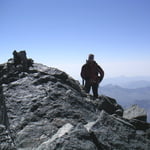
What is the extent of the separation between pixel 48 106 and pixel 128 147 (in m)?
6.45

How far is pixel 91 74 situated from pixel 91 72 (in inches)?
9.3

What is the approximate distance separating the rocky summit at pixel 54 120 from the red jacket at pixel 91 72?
1.96 metres

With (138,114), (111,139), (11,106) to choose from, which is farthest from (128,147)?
(11,106)

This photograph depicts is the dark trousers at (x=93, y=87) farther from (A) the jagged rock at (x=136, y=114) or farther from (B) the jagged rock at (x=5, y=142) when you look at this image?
(B) the jagged rock at (x=5, y=142)

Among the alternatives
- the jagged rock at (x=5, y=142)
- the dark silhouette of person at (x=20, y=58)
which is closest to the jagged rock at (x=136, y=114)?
the jagged rock at (x=5, y=142)

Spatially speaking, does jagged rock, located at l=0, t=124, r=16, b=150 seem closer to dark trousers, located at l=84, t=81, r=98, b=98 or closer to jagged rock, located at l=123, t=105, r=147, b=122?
jagged rock, located at l=123, t=105, r=147, b=122

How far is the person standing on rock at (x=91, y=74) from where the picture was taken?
18.0 m

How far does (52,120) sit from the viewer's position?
10797 mm

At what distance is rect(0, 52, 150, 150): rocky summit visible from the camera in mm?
7241

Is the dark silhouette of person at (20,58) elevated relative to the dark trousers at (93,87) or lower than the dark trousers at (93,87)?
elevated

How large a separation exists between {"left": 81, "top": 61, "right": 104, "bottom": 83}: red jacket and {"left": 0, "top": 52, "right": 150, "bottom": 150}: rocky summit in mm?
1956

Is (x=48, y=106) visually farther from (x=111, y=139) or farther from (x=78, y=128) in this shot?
(x=111, y=139)

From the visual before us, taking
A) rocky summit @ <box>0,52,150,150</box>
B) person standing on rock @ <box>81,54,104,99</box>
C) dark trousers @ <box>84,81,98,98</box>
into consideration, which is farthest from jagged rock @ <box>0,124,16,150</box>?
dark trousers @ <box>84,81,98,98</box>

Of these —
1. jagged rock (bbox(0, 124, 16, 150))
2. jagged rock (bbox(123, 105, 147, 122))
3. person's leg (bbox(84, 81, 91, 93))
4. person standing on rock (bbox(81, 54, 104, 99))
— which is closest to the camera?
jagged rock (bbox(0, 124, 16, 150))
